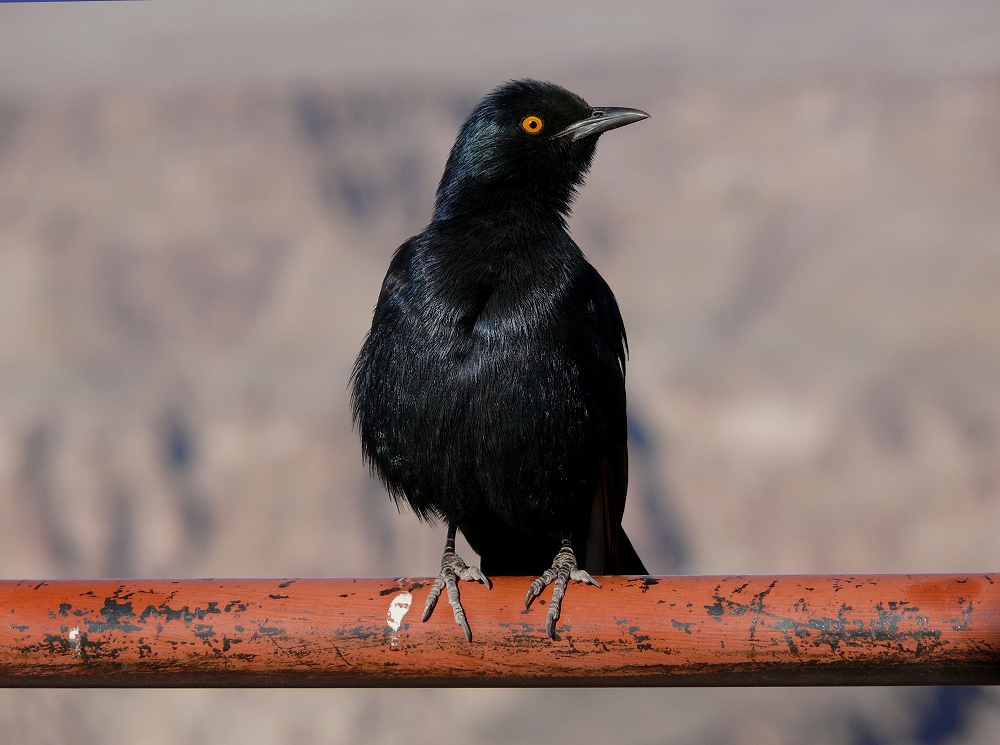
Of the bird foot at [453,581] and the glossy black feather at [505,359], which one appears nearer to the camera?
the bird foot at [453,581]

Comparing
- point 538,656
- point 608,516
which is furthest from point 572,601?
point 608,516

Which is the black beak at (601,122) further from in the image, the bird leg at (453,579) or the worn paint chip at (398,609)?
the worn paint chip at (398,609)

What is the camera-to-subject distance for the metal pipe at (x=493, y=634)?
86.7 inches

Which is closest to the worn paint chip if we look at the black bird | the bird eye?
the black bird

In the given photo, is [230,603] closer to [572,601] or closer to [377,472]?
[572,601]

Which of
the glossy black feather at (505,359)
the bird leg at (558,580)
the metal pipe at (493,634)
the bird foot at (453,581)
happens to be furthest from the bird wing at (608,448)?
the metal pipe at (493,634)

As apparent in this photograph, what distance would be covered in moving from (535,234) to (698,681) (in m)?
1.56

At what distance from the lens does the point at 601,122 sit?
3.62 m

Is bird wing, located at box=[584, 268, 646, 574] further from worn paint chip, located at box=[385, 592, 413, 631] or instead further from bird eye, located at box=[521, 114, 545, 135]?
worn paint chip, located at box=[385, 592, 413, 631]

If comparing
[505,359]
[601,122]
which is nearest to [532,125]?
[601,122]

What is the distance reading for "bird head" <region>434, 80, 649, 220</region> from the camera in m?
3.54

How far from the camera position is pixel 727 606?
88.4 inches

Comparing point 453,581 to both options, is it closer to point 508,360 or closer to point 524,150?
point 508,360

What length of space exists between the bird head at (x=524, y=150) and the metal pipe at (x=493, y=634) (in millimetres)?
1475
